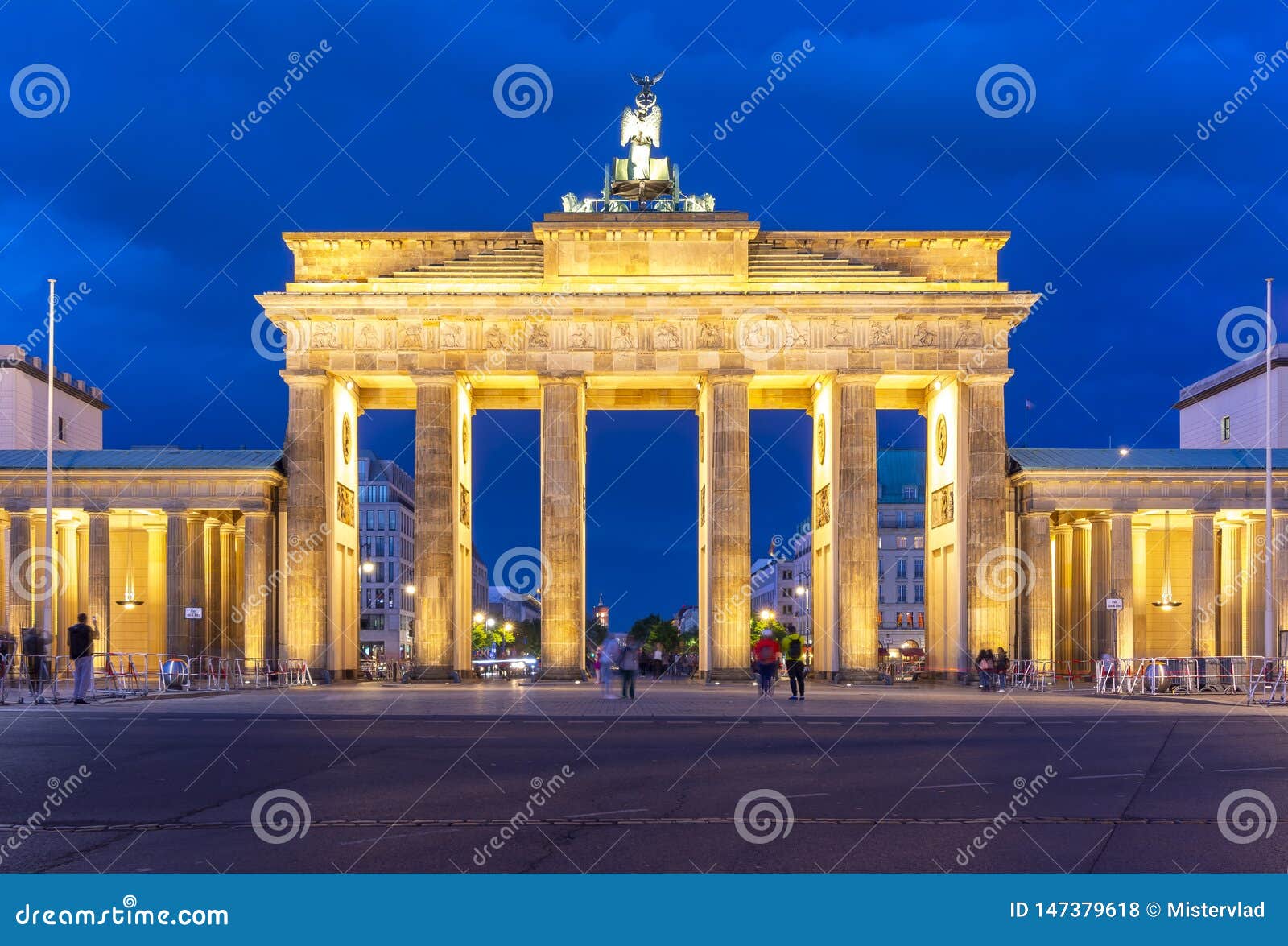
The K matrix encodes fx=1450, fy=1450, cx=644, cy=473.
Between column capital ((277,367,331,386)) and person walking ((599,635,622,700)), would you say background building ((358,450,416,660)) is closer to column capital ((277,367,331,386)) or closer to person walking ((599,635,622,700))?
column capital ((277,367,331,386))

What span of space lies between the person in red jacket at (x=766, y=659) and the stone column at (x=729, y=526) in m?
16.6

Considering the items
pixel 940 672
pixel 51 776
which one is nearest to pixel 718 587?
pixel 940 672

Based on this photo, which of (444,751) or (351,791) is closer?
(351,791)

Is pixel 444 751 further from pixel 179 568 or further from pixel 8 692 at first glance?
pixel 179 568

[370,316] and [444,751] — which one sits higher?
[370,316]

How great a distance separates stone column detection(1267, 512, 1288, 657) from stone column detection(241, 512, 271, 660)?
38.0 m

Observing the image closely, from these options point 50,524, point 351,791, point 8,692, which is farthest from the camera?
point 50,524

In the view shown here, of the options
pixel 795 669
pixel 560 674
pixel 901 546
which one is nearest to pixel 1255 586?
pixel 560 674

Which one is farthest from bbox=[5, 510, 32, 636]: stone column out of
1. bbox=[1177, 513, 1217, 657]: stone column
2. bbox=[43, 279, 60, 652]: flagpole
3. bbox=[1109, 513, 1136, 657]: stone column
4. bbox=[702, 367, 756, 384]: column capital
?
bbox=[1177, 513, 1217, 657]: stone column

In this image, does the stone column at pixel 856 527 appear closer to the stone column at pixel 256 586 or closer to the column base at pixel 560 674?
the column base at pixel 560 674

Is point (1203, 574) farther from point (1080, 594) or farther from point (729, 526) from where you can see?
point (729, 526)

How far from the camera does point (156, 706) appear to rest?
30.7 metres

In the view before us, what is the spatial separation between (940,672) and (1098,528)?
886cm

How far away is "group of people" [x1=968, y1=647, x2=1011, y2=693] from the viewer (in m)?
49.8
